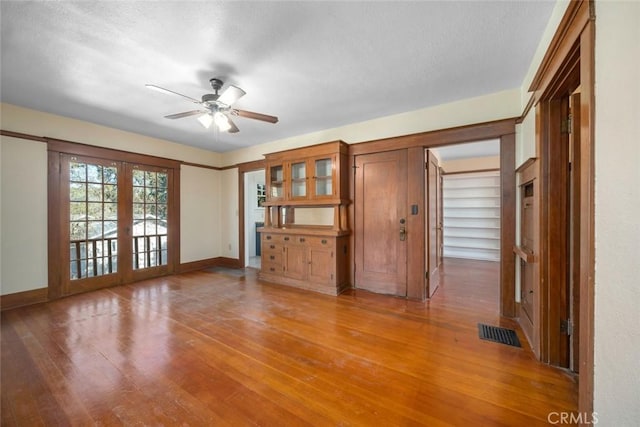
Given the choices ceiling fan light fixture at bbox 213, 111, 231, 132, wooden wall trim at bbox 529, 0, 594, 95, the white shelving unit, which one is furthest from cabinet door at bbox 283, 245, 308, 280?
the white shelving unit

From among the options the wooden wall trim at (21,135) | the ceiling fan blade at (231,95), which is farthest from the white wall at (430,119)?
the wooden wall trim at (21,135)

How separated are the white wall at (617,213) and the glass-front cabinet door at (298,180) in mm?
3368

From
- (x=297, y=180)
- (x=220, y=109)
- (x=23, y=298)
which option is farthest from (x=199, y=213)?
(x=220, y=109)

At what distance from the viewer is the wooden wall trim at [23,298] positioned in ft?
10.0

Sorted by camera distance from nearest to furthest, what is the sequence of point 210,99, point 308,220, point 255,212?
point 210,99
point 308,220
point 255,212

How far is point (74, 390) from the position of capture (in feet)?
5.44

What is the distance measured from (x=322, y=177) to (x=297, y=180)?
0.49m

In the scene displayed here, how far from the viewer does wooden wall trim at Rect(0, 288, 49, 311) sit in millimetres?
3049

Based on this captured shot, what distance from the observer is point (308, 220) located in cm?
435

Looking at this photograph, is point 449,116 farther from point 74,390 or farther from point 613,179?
point 74,390

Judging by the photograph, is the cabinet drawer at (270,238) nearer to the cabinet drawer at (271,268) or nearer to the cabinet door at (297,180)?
the cabinet drawer at (271,268)

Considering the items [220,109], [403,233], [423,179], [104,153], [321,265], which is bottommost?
[321,265]

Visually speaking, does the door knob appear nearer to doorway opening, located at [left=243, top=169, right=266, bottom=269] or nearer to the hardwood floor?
the hardwood floor

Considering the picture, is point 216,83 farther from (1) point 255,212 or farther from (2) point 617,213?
(1) point 255,212
